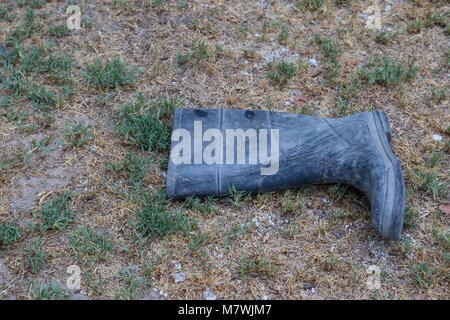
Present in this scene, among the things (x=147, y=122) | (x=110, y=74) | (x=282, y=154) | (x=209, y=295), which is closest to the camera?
(x=209, y=295)

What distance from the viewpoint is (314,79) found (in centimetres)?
312

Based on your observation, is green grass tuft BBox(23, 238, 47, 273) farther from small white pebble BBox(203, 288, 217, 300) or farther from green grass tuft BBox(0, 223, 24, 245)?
small white pebble BBox(203, 288, 217, 300)

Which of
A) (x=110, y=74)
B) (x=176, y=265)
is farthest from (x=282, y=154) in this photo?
(x=110, y=74)

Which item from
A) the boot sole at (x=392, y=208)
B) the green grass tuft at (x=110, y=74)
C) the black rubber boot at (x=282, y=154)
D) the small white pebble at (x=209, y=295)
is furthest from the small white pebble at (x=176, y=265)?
the green grass tuft at (x=110, y=74)

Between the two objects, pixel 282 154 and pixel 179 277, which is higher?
pixel 282 154

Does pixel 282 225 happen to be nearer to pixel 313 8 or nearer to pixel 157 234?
pixel 157 234

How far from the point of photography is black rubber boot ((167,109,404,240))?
7.96 feet

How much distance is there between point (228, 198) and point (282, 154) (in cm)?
31

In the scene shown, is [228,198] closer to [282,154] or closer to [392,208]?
[282,154]

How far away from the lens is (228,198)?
249 cm

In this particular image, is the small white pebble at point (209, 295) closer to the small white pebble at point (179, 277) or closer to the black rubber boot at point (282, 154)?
the small white pebble at point (179, 277)

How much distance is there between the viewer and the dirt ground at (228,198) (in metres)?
2.21

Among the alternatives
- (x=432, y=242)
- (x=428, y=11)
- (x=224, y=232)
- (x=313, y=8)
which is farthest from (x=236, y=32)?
(x=432, y=242)

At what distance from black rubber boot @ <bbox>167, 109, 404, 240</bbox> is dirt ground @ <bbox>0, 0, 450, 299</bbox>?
0.09 meters
